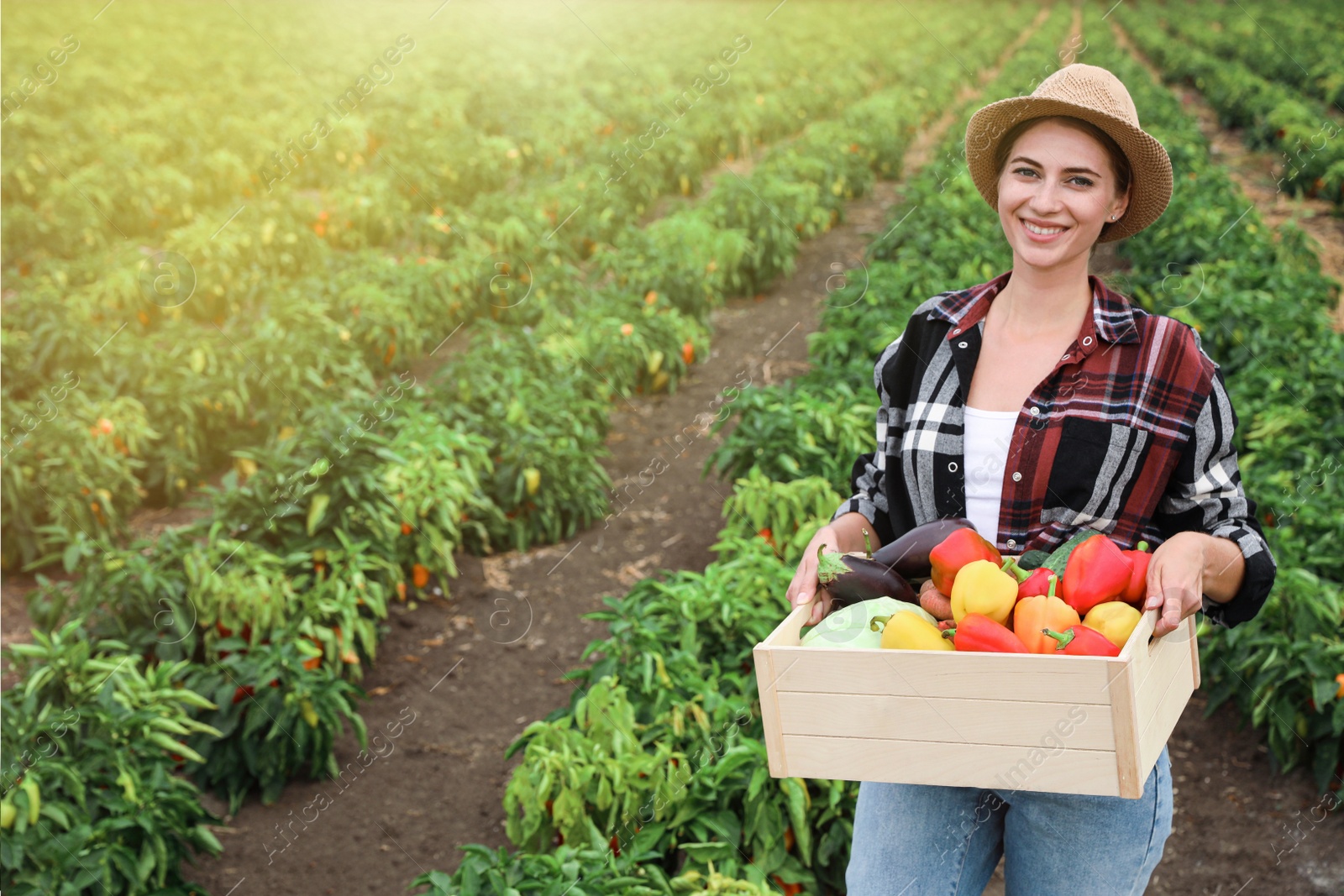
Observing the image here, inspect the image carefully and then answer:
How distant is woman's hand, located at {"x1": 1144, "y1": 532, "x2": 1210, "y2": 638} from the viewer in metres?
1.59

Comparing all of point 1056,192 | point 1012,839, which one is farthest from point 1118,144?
point 1012,839

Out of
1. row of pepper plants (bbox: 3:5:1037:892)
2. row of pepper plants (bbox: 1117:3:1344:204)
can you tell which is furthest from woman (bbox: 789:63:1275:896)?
row of pepper plants (bbox: 1117:3:1344:204)

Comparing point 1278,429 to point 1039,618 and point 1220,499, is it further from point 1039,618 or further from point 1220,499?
point 1039,618

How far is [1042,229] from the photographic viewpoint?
1820 mm

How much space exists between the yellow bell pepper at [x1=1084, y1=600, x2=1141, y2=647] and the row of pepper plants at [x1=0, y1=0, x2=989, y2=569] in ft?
14.9

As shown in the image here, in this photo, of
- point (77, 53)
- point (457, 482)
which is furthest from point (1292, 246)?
point (77, 53)

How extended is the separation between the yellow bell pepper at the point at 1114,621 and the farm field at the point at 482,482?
147 cm

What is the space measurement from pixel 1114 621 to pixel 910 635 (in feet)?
0.97

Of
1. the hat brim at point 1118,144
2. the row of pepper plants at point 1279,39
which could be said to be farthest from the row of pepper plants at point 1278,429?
the row of pepper plants at point 1279,39

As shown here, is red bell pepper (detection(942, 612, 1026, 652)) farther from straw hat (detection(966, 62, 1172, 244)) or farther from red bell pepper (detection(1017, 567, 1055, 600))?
straw hat (detection(966, 62, 1172, 244))

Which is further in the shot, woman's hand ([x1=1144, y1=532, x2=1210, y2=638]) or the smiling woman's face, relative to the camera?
the smiling woman's face

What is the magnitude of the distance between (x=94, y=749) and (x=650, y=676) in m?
1.75

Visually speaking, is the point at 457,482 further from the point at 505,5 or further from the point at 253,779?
the point at 505,5

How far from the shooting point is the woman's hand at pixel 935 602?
1.75 m
